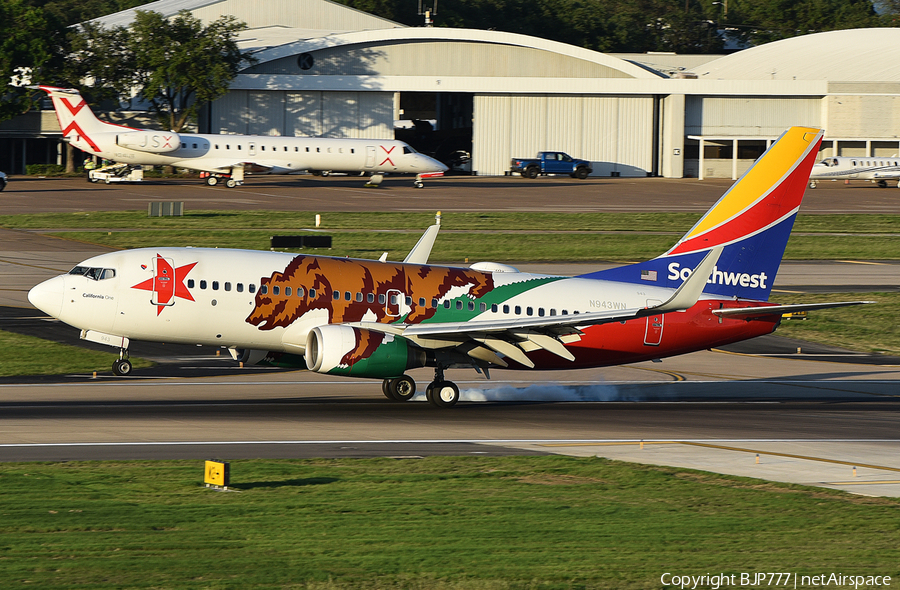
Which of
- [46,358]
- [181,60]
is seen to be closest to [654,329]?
[46,358]

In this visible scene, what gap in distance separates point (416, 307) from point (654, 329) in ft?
23.8

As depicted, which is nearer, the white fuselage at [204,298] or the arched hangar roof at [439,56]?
the white fuselage at [204,298]

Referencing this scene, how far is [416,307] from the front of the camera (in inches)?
1211

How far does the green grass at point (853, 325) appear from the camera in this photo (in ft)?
150

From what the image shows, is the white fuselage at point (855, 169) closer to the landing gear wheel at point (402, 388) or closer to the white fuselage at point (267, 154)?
the white fuselage at point (267, 154)

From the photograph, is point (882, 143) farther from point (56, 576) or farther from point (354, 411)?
point (56, 576)

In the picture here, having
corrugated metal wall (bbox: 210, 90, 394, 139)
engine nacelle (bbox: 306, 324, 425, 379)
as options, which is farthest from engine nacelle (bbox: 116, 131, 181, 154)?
engine nacelle (bbox: 306, 324, 425, 379)

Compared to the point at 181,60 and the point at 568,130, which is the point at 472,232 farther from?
the point at 568,130

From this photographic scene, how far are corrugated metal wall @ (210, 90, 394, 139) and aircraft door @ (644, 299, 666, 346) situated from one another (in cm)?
10789

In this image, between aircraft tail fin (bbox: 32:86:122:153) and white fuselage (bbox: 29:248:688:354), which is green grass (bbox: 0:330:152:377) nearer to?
white fuselage (bbox: 29:248:688:354)

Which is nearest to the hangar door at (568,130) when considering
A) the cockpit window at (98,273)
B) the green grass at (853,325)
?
the green grass at (853,325)

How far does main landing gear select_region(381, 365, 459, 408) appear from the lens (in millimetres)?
30891

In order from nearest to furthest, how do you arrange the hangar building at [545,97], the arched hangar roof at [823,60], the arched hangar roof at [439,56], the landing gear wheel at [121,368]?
1. the landing gear wheel at [121,368]
2. the arched hangar roof at [439,56]
3. the hangar building at [545,97]
4. the arched hangar roof at [823,60]

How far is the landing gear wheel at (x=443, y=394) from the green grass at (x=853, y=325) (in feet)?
70.0
